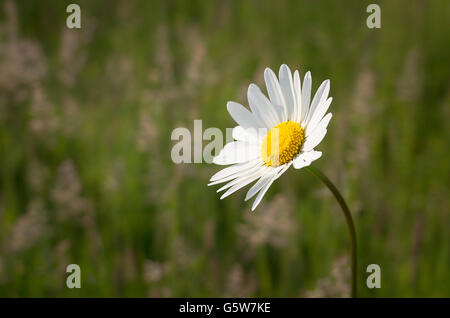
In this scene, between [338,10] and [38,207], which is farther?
[338,10]

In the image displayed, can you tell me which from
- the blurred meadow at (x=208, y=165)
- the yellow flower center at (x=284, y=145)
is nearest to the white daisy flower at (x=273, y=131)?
the yellow flower center at (x=284, y=145)

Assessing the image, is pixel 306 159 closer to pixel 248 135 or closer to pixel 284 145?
pixel 284 145

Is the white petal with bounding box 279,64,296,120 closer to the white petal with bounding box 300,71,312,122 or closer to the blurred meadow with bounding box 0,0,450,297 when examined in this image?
the white petal with bounding box 300,71,312,122

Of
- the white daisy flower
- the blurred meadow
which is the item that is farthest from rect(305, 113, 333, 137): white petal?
the blurred meadow

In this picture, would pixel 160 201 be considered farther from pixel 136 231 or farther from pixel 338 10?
pixel 338 10

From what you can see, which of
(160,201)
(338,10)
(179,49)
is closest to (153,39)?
(179,49)

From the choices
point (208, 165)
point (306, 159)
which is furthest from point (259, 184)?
point (208, 165)
